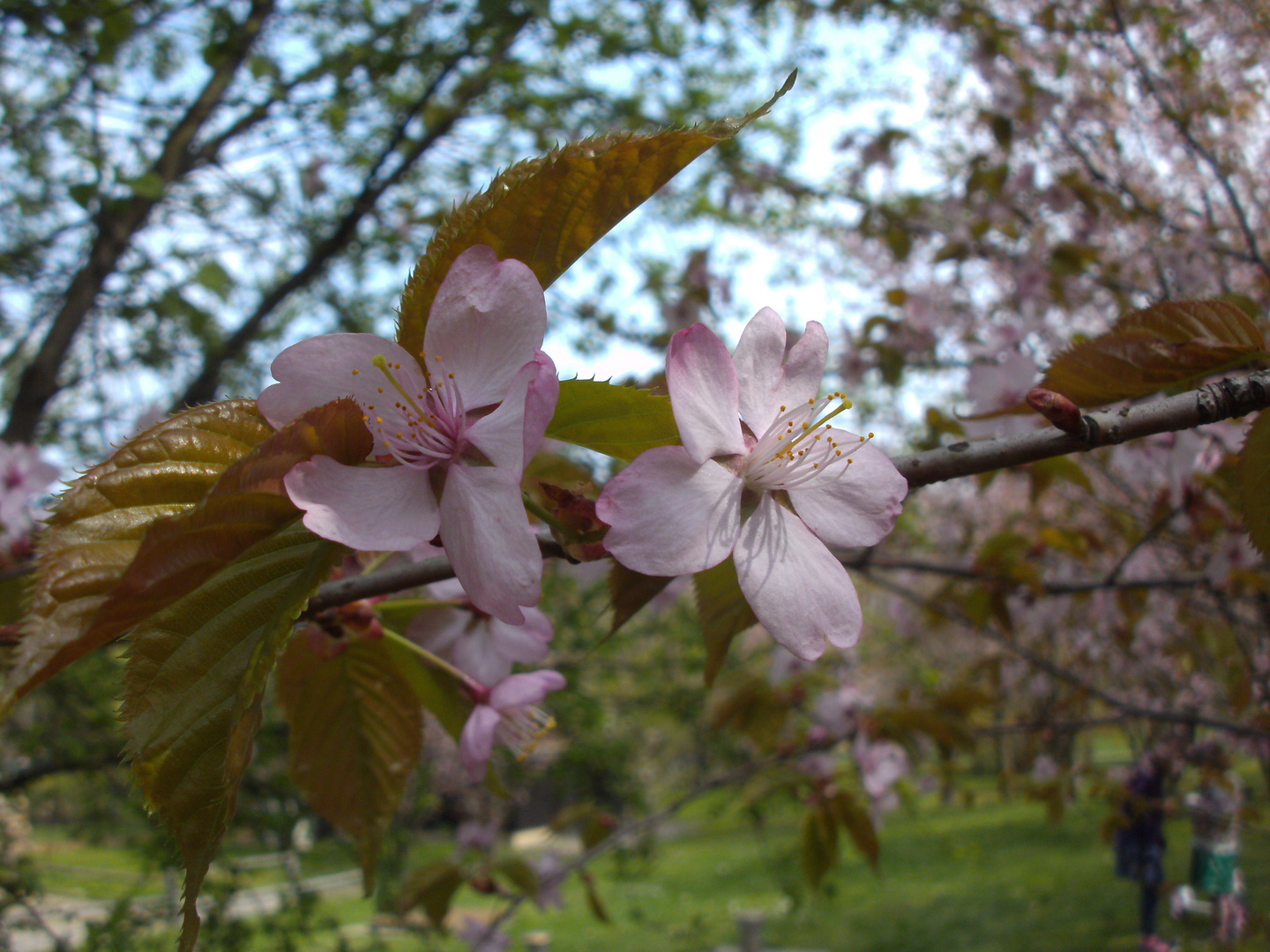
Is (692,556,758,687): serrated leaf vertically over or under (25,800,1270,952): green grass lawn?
over

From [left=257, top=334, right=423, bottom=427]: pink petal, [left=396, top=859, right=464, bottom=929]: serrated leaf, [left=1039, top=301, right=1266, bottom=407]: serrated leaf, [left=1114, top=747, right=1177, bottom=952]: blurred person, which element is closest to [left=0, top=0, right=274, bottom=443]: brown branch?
[left=396, top=859, right=464, bottom=929]: serrated leaf

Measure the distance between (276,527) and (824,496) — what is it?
0.30 meters

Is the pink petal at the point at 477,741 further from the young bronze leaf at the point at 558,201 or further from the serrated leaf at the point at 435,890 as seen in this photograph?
the serrated leaf at the point at 435,890

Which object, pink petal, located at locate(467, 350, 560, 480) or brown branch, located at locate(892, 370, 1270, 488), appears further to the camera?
brown branch, located at locate(892, 370, 1270, 488)

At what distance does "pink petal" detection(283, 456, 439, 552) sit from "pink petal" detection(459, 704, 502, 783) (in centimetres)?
31

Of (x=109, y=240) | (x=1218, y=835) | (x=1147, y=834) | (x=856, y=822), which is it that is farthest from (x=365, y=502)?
(x=1147, y=834)

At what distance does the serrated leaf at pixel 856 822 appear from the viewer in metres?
1.60

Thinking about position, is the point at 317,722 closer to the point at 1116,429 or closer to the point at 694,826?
the point at 1116,429

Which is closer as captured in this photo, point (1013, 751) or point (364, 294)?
point (364, 294)

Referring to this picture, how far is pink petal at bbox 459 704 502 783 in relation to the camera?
2.15 feet

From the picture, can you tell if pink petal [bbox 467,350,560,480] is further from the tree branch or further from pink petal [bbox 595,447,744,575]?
the tree branch

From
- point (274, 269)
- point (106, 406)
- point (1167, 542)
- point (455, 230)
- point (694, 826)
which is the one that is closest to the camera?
point (455, 230)

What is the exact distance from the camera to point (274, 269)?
3.90 metres

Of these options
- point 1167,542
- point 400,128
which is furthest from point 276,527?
point 400,128
